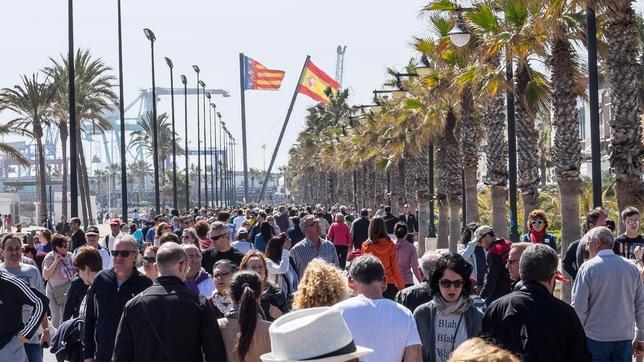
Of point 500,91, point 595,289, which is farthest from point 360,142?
point 595,289

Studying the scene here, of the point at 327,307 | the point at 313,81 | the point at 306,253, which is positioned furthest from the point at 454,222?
the point at 313,81

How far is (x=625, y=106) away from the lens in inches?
739

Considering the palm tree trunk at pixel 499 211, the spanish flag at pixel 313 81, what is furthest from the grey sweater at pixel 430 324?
the spanish flag at pixel 313 81

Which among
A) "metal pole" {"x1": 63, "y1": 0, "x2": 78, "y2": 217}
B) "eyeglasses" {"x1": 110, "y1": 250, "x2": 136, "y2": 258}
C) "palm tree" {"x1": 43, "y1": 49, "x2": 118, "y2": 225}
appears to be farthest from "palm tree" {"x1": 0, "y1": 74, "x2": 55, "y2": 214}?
"eyeglasses" {"x1": 110, "y1": 250, "x2": 136, "y2": 258}

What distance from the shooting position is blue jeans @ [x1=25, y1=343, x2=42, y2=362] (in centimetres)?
1016

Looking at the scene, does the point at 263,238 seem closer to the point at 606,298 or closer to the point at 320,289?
the point at 606,298

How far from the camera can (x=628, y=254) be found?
12.0 m

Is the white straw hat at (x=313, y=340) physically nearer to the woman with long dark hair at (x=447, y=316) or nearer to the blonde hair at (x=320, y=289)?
the blonde hair at (x=320, y=289)

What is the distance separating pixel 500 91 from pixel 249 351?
17673 mm

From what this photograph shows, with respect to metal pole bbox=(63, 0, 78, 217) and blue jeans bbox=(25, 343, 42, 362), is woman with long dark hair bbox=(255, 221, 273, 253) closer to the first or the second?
metal pole bbox=(63, 0, 78, 217)

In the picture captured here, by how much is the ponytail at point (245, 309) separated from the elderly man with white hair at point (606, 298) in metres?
2.76

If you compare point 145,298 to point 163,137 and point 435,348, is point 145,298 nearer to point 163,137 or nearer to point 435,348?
point 435,348

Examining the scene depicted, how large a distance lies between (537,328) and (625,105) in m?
12.6

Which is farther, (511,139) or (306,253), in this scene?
(511,139)
